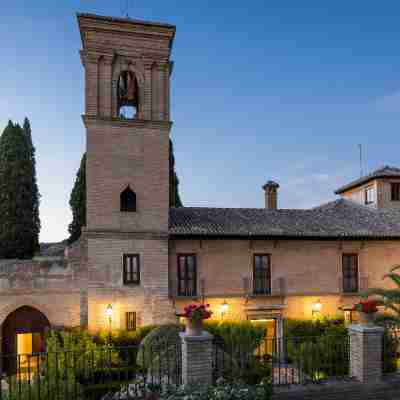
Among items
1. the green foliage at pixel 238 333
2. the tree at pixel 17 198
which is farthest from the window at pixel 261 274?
the tree at pixel 17 198

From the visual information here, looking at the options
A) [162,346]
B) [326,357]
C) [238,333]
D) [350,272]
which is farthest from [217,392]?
[350,272]

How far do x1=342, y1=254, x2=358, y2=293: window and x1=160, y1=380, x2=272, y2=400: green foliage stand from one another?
41.9 ft

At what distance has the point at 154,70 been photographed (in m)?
16.8

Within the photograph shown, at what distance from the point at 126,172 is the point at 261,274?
7.76 meters

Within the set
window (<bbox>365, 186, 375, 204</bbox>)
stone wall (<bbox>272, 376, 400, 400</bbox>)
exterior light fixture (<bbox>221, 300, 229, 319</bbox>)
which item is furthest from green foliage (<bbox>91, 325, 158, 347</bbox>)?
window (<bbox>365, 186, 375, 204</bbox>)

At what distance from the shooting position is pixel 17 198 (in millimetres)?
23859

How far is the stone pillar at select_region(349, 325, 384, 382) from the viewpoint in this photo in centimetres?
793

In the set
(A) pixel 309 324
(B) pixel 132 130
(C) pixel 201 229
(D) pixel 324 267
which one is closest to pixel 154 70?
(B) pixel 132 130

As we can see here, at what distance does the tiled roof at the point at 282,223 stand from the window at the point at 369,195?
6.53 feet

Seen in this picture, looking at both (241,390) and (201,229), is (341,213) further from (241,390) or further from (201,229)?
(241,390)

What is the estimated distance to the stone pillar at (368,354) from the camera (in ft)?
26.0

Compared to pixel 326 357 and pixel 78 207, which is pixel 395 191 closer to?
pixel 326 357

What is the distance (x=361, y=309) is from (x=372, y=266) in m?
11.6

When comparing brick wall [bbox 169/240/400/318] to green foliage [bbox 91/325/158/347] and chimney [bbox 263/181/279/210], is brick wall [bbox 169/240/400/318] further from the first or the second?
chimney [bbox 263/181/279/210]
